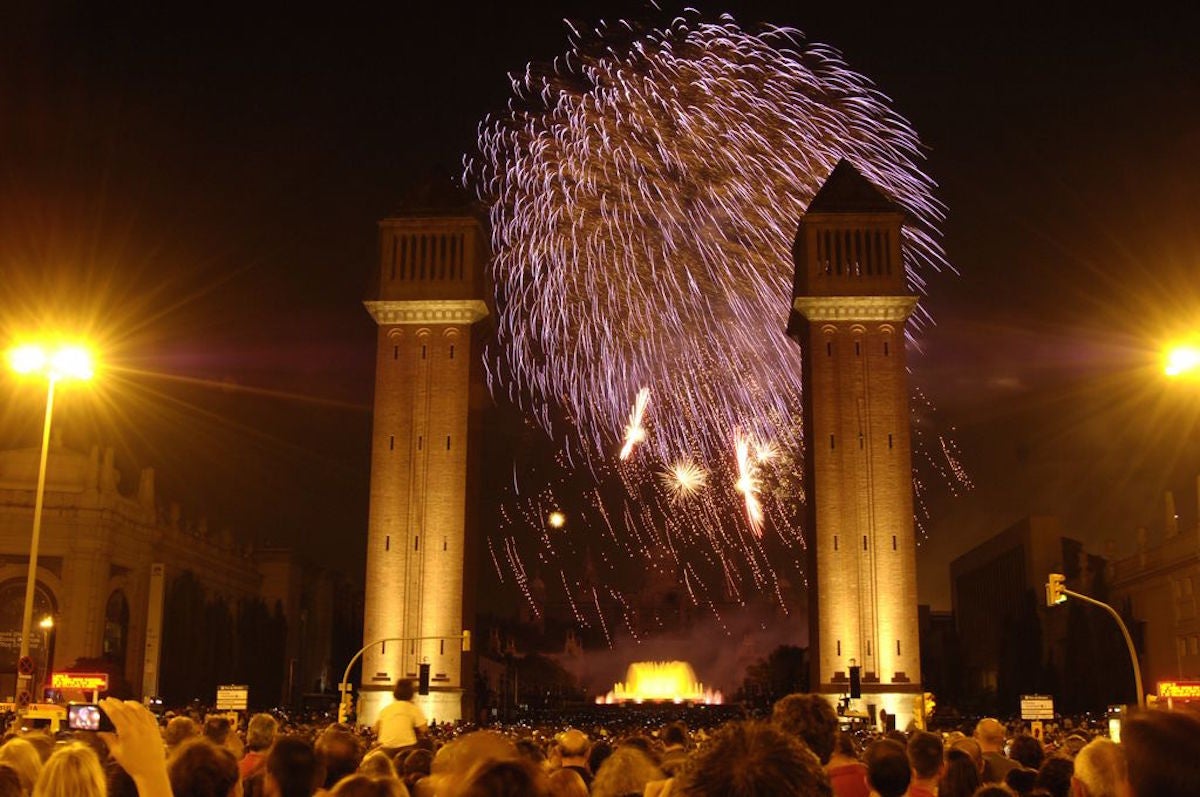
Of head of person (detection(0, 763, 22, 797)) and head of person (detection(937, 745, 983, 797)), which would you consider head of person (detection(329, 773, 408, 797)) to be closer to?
head of person (detection(0, 763, 22, 797))

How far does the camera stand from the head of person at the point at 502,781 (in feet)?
14.9

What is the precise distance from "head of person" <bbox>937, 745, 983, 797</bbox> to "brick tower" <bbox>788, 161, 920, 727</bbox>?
55596 millimetres

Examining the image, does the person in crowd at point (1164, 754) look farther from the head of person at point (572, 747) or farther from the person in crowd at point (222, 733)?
the person in crowd at point (222, 733)

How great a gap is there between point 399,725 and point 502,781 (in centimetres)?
1009

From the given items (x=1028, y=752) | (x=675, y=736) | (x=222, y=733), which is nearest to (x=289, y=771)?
(x=222, y=733)

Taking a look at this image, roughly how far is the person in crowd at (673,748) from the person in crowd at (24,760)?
419cm

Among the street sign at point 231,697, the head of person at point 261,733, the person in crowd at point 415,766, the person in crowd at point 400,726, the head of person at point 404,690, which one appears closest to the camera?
the person in crowd at point 415,766

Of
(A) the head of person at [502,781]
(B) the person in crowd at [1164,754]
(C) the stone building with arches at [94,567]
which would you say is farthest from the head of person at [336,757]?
(C) the stone building with arches at [94,567]

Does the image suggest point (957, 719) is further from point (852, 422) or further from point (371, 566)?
point (371, 566)

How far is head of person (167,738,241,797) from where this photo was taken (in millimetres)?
6844

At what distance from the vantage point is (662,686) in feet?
368

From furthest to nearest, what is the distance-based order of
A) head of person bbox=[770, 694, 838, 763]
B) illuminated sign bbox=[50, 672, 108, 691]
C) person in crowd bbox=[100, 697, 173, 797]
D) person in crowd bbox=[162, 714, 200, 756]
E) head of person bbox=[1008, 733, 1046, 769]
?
illuminated sign bbox=[50, 672, 108, 691] < head of person bbox=[1008, 733, 1046, 769] < person in crowd bbox=[162, 714, 200, 756] < head of person bbox=[770, 694, 838, 763] < person in crowd bbox=[100, 697, 173, 797]

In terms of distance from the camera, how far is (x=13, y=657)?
6712 centimetres

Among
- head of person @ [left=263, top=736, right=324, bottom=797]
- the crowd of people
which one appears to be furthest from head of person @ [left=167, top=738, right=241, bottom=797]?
head of person @ [left=263, top=736, right=324, bottom=797]
